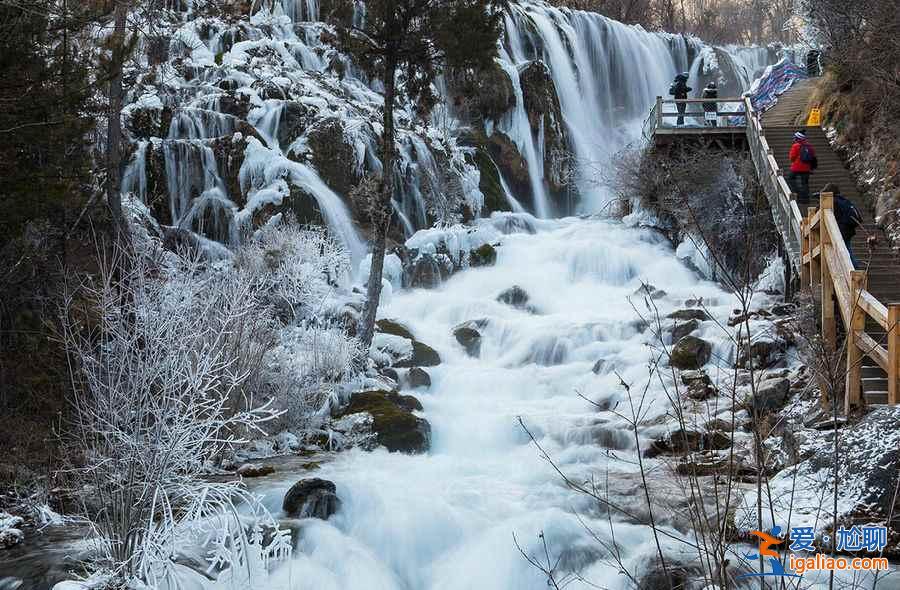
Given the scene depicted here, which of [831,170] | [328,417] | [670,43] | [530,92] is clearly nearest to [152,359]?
[328,417]

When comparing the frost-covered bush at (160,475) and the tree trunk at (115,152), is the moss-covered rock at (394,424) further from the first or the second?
the tree trunk at (115,152)

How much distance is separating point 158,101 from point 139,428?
17235mm

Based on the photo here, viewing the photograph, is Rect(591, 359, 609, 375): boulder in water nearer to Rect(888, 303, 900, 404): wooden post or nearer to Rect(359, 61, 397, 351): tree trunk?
Rect(359, 61, 397, 351): tree trunk

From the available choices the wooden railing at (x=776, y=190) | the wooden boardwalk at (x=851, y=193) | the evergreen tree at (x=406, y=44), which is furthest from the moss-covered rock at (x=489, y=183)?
the evergreen tree at (x=406, y=44)

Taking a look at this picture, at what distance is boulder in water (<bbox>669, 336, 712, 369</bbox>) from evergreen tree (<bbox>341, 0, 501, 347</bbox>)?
218 inches

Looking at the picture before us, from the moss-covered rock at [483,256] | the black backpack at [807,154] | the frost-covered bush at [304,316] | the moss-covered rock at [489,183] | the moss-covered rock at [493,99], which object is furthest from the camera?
the moss-covered rock at [493,99]

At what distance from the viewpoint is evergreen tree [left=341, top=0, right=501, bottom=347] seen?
14930mm

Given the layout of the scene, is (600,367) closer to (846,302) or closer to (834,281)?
(834,281)

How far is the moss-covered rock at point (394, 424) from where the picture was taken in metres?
12.4

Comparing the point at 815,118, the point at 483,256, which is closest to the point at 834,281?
the point at 815,118

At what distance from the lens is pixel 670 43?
38500mm

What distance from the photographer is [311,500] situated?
942 centimetres

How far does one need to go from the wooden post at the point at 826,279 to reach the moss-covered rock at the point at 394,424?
19.3ft

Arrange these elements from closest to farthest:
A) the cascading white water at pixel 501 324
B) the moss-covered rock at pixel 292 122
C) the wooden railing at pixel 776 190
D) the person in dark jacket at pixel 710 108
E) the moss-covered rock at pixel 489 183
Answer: the cascading white water at pixel 501 324 → the wooden railing at pixel 776 190 → the person in dark jacket at pixel 710 108 → the moss-covered rock at pixel 292 122 → the moss-covered rock at pixel 489 183
